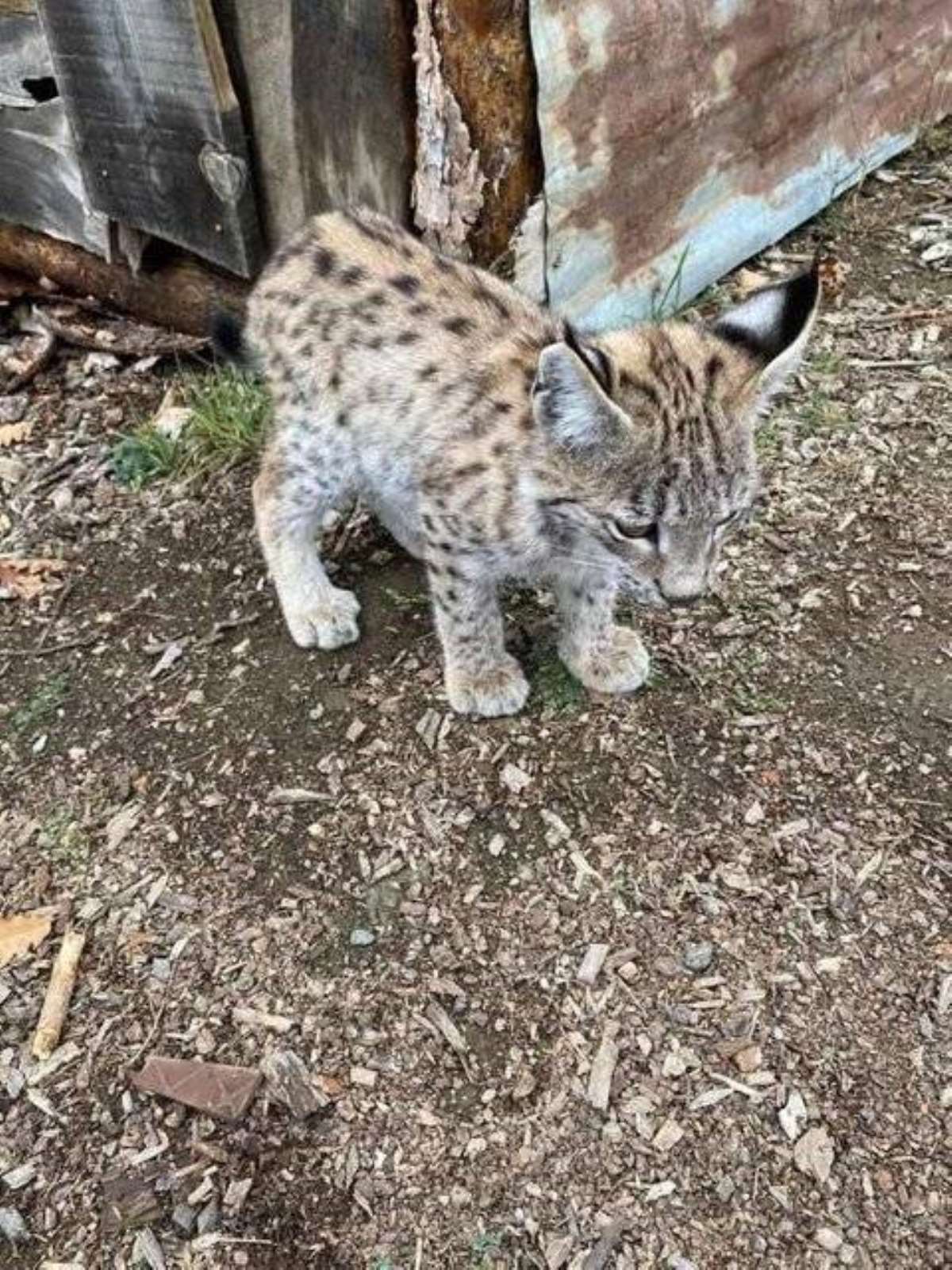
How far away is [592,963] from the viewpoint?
10.6 ft

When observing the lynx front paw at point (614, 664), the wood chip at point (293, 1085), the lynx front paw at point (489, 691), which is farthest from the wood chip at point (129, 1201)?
the lynx front paw at point (614, 664)

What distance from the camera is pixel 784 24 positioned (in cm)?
480

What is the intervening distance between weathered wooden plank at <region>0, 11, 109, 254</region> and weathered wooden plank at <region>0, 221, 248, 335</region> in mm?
88

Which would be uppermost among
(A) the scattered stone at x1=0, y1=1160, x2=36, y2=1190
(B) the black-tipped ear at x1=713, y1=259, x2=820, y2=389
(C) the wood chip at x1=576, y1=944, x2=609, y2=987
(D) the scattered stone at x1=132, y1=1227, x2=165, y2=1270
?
(B) the black-tipped ear at x1=713, y1=259, x2=820, y2=389

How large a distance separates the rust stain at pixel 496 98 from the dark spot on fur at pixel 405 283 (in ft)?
2.01

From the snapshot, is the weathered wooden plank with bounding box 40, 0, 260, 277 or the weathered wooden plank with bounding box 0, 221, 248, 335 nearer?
the weathered wooden plank with bounding box 40, 0, 260, 277

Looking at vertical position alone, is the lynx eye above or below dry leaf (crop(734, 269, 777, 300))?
above

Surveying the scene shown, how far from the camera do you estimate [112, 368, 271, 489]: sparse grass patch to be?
464cm

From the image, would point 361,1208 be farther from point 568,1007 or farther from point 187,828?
point 187,828

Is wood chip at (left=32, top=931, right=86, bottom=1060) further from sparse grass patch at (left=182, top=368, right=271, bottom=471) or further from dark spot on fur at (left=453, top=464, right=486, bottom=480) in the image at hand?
sparse grass patch at (left=182, top=368, right=271, bottom=471)

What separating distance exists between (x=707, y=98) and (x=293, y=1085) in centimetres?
341

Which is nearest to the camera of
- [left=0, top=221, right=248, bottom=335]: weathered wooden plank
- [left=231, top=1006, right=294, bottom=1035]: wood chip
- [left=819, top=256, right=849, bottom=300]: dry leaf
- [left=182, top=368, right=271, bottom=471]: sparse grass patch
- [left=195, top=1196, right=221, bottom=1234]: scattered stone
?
[left=195, top=1196, right=221, bottom=1234]: scattered stone

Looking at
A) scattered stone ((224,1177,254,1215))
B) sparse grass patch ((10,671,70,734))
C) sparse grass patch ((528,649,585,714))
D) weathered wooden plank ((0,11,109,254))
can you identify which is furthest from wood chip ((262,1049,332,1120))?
weathered wooden plank ((0,11,109,254))

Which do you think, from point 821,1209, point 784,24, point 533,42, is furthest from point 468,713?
point 784,24
